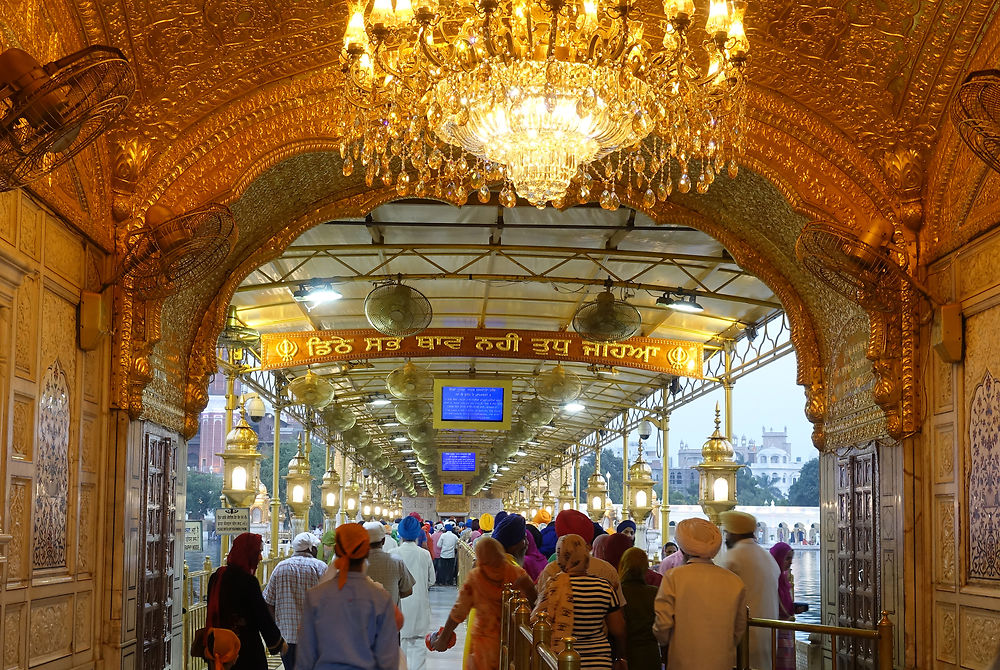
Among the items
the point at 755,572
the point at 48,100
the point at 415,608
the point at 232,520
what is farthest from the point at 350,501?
the point at 48,100

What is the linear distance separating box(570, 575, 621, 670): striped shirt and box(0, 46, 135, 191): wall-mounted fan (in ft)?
11.2

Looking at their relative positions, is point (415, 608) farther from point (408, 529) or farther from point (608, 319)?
point (608, 319)

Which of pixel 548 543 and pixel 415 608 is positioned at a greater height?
pixel 548 543

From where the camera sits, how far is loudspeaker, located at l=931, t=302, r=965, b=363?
7.35 m

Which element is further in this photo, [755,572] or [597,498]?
[597,498]

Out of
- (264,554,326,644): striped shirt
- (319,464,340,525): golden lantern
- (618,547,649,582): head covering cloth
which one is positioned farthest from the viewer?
(319,464,340,525): golden lantern

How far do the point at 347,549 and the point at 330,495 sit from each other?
22.9 m

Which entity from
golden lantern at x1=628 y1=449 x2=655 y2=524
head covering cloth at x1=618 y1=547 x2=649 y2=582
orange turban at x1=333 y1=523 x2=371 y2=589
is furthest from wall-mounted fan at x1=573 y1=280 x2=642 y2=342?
golden lantern at x1=628 y1=449 x2=655 y2=524

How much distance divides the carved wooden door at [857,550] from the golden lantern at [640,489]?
13639mm

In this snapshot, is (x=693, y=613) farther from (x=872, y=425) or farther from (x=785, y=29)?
(x=785, y=29)

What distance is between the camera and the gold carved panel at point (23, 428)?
19.6ft

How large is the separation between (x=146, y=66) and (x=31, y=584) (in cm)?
356

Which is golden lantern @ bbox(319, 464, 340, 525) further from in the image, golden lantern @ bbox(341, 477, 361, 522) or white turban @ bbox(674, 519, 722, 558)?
white turban @ bbox(674, 519, 722, 558)

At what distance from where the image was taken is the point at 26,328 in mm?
6195
